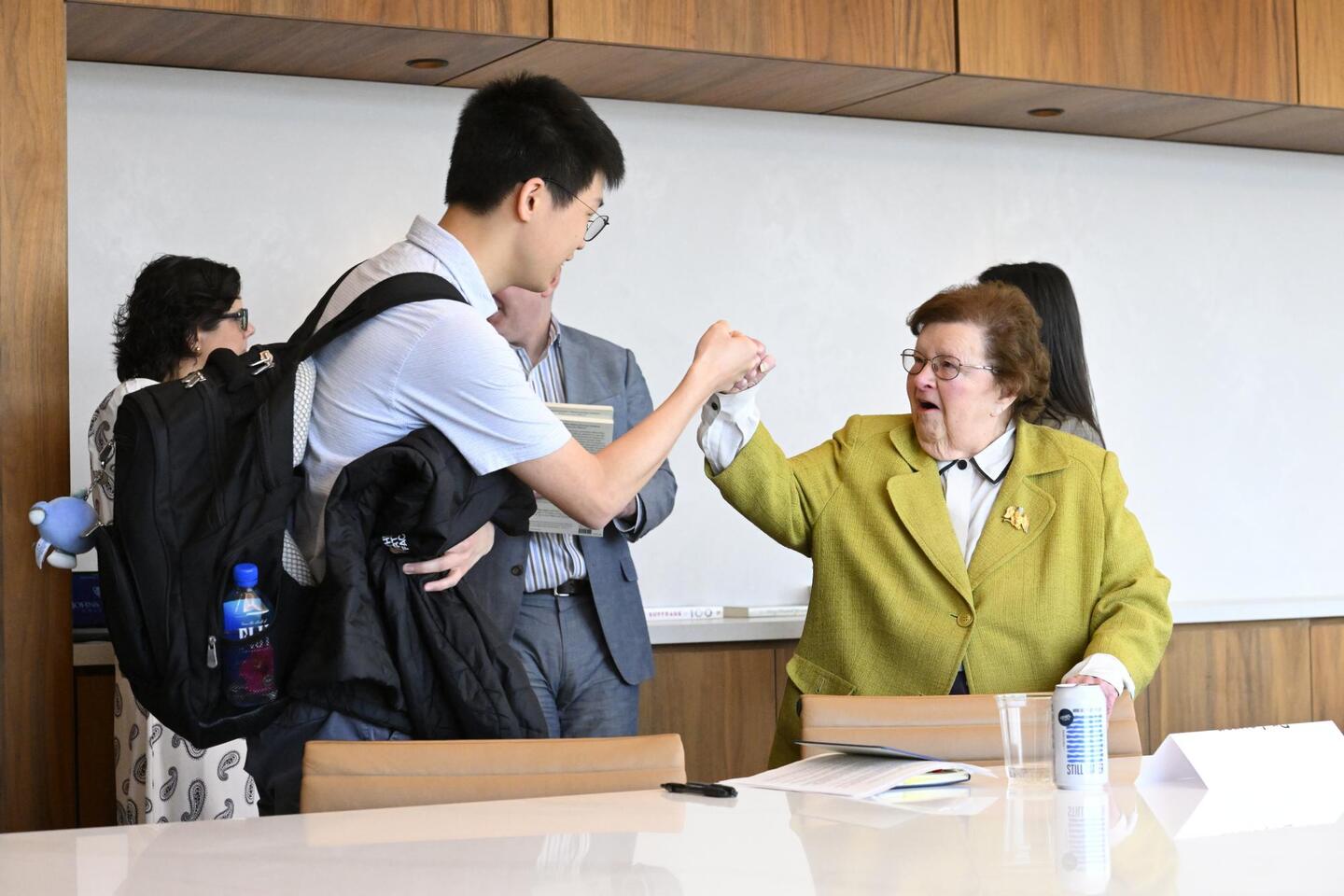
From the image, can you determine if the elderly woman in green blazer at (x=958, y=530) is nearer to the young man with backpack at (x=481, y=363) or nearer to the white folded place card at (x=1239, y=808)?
the young man with backpack at (x=481, y=363)

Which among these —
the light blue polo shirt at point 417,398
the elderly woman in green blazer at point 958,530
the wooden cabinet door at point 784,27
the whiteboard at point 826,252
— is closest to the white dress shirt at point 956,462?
the elderly woman in green blazer at point 958,530

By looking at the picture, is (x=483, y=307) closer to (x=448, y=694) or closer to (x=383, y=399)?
(x=383, y=399)

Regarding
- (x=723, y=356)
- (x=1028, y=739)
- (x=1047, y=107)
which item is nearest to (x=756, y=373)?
(x=723, y=356)

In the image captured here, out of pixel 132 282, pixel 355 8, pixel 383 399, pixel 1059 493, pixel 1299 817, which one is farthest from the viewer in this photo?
pixel 132 282

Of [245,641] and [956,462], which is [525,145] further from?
[956,462]

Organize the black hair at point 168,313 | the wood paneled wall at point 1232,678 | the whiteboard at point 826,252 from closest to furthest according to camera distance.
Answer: the black hair at point 168,313 < the whiteboard at point 826,252 < the wood paneled wall at point 1232,678

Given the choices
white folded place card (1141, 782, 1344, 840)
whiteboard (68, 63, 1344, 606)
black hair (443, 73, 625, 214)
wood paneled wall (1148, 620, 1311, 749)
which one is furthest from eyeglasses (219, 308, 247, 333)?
wood paneled wall (1148, 620, 1311, 749)

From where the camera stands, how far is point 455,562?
1891mm

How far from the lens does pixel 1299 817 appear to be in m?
1.58

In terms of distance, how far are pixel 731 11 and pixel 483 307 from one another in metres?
1.73

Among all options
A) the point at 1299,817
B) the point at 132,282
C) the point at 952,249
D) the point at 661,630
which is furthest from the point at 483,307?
the point at 952,249

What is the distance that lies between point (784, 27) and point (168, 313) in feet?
4.95

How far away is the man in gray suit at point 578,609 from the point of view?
8.39ft

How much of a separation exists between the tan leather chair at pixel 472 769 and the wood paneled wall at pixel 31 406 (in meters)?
1.28
